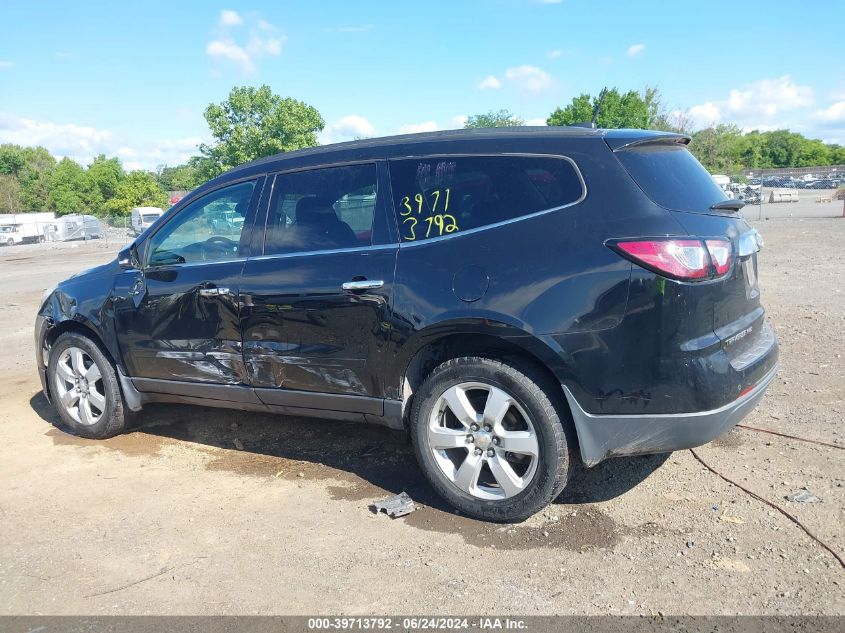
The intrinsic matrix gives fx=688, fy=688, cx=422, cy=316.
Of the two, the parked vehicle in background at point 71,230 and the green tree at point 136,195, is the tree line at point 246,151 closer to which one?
the green tree at point 136,195

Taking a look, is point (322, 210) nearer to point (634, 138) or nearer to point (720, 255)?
point (634, 138)

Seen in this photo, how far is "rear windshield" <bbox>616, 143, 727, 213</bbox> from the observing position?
10.9ft

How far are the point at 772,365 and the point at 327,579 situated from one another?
2.54 meters

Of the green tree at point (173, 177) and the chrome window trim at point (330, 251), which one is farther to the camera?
the green tree at point (173, 177)

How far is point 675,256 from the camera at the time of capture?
10.1 ft

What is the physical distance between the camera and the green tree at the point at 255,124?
51.8m

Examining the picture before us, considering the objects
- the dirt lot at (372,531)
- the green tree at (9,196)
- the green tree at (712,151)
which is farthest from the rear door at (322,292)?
the green tree at (9,196)

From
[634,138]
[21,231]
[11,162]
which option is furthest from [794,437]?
[11,162]

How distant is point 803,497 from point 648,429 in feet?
3.57

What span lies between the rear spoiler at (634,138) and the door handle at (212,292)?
2436 mm

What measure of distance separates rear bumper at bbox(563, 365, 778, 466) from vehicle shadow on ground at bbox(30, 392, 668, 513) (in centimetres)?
59

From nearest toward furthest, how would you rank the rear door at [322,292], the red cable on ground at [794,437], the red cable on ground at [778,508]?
the red cable on ground at [778,508] < the rear door at [322,292] < the red cable on ground at [794,437]

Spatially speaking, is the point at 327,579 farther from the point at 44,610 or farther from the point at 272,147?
the point at 272,147

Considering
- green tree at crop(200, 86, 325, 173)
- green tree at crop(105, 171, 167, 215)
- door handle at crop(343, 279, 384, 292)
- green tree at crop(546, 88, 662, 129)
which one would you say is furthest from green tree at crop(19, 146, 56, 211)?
door handle at crop(343, 279, 384, 292)
